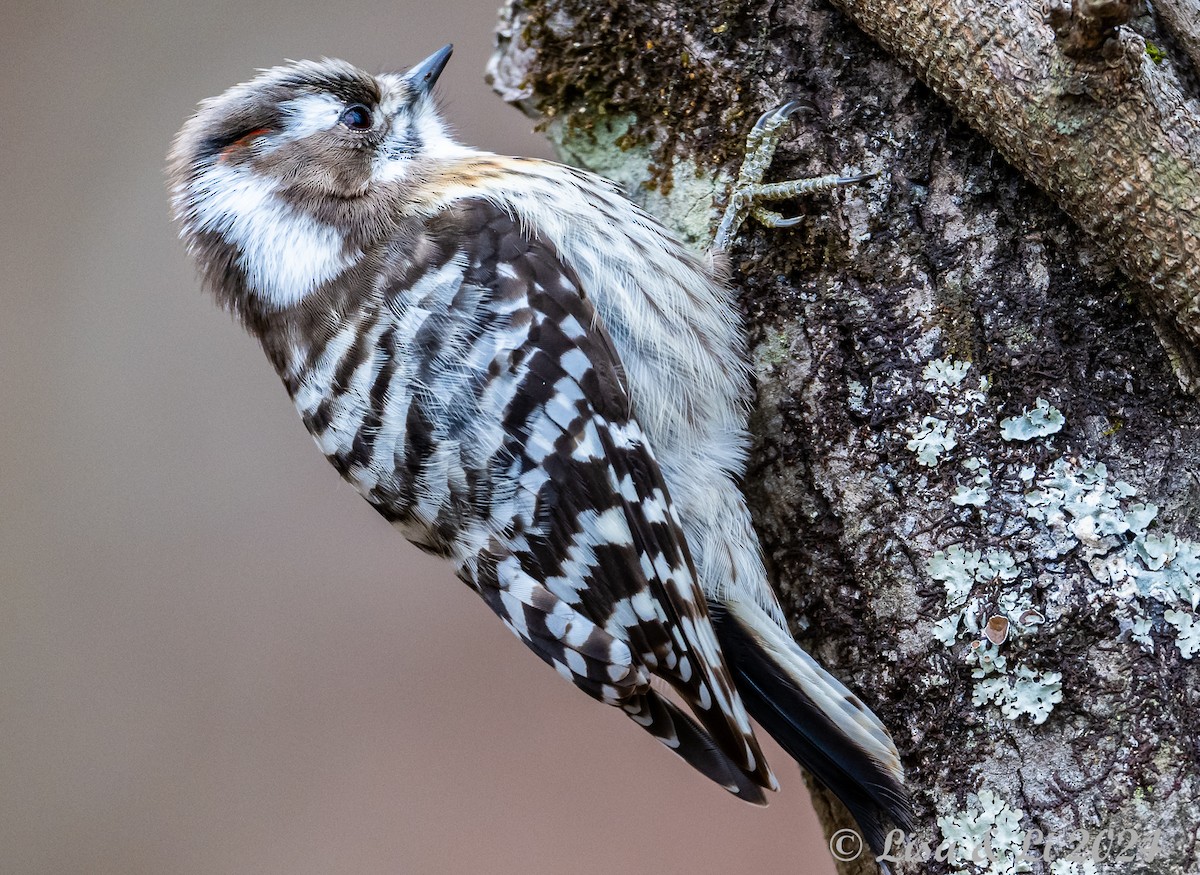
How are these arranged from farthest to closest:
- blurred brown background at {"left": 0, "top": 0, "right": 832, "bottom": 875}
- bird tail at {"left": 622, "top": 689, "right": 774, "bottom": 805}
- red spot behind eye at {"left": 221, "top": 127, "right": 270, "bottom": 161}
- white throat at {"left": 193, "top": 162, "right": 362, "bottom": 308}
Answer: blurred brown background at {"left": 0, "top": 0, "right": 832, "bottom": 875}
red spot behind eye at {"left": 221, "top": 127, "right": 270, "bottom": 161}
white throat at {"left": 193, "top": 162, "right": 362, "bottom": 308}
bird tail at {"left": 622, "top": 689, "right": 774, "bottom": 805}

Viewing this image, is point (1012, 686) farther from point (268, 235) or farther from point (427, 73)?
point (427, 73)

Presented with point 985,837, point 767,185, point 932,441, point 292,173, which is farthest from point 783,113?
point 985,837

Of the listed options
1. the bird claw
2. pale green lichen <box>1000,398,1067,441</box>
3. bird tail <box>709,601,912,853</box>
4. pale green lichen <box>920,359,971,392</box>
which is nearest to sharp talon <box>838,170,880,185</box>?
the bird claw

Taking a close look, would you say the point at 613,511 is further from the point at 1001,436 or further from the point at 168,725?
the point at 168,725

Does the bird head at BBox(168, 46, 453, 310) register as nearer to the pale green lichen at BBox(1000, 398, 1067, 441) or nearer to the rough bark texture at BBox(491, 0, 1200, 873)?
Result: the rough bark texture at BBox(491, 0, 1200, 873)

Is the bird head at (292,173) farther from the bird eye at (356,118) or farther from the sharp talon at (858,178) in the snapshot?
the sharp talon at (858,178)
